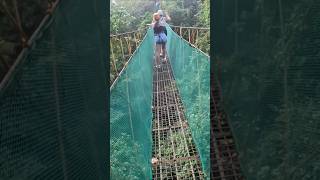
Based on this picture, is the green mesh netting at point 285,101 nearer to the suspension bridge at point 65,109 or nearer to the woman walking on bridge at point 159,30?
the suspension bridge at point 65,109

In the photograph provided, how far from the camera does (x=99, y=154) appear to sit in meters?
1.55

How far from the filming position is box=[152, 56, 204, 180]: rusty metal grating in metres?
3.81

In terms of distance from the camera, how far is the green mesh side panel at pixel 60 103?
0.91 metres

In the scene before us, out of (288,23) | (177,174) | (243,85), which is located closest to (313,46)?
(288,23)

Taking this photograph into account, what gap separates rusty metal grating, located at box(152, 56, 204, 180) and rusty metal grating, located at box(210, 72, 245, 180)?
0.64 metres

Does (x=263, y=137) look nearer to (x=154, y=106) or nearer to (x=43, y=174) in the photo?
(x=43, y=174)

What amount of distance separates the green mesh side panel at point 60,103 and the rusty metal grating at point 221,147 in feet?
4.38

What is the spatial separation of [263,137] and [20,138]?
1.20 m

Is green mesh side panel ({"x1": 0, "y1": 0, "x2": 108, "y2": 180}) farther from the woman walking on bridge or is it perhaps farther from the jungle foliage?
the woman walking on bridge

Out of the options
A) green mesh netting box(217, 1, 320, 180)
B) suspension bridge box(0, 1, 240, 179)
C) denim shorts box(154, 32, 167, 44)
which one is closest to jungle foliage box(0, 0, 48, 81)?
suspension bridge box(0, 1, 240, 179)

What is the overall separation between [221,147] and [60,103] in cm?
194

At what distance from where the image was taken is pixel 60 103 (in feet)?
3.90

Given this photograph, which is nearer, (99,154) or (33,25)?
(33,25)

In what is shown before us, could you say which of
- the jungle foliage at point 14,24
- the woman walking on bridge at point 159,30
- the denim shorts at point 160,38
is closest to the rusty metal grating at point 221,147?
the jungle foliage at point 14,24
